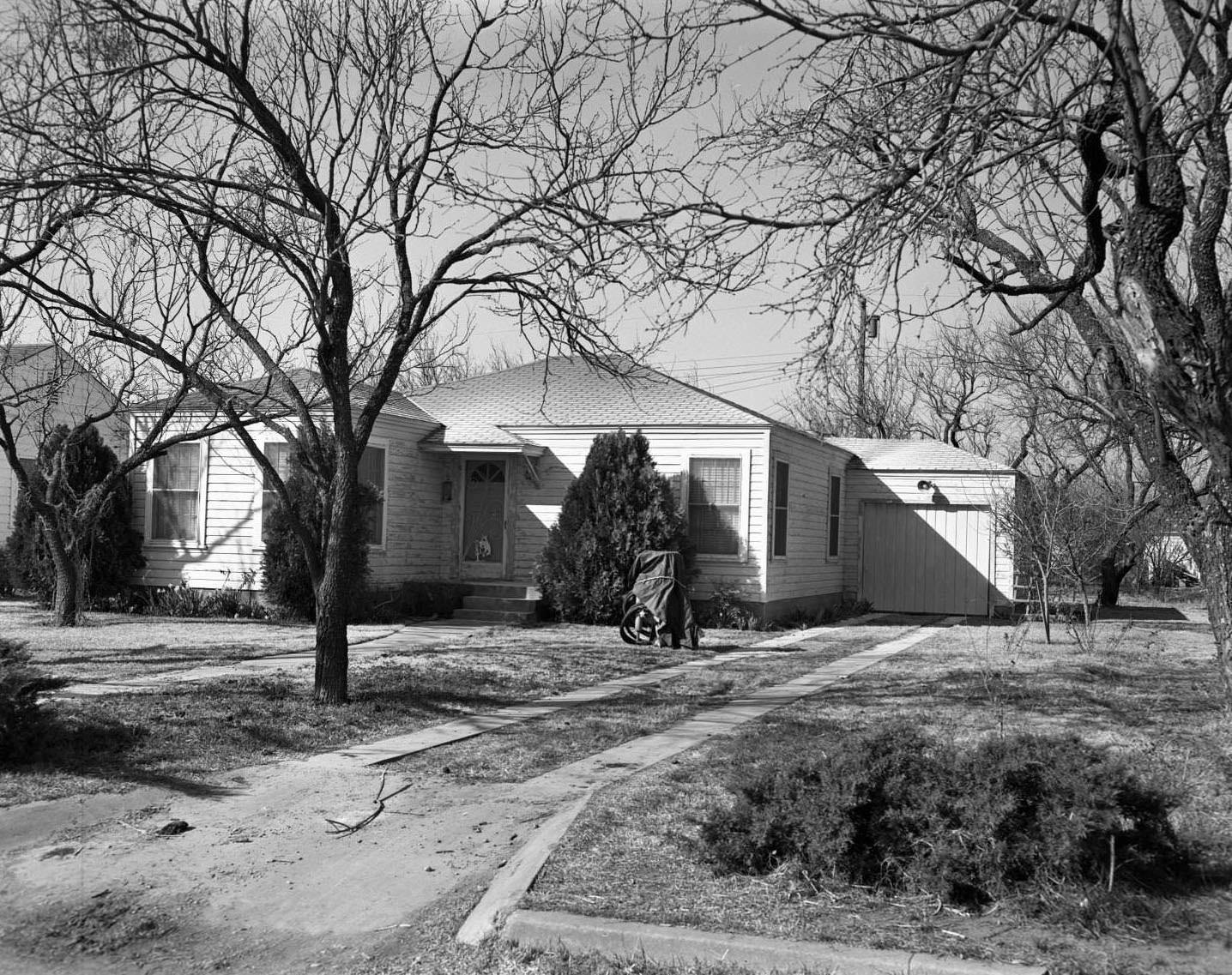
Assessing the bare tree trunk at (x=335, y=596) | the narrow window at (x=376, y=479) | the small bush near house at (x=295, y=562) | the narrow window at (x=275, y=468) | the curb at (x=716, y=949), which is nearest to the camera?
the curb at (x=716, y=949)

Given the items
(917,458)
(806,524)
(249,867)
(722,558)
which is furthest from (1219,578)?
(917,458)

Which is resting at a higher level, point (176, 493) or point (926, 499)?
point (926, 499)

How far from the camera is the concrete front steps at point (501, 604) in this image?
1828 cm

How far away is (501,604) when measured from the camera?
734 inches

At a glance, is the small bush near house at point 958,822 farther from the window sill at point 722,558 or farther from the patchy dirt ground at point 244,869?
the window sill at point 722,558

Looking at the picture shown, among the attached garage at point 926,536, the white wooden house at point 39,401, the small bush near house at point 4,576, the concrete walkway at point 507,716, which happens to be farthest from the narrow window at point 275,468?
the attached garage at point 926,536

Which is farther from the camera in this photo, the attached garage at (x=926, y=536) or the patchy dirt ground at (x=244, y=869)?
the attached garage at (x=926, y=536)

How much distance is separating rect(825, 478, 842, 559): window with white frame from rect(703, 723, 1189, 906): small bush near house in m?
18.2

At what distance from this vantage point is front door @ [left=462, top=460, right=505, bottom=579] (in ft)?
66.2

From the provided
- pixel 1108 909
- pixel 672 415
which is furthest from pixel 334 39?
pixel 672 415

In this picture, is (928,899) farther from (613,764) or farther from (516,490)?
(516,490)

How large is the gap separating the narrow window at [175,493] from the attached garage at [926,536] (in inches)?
500

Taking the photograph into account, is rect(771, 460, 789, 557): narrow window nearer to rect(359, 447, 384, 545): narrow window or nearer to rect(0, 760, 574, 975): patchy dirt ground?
rect(359, 447, 384, 545): narrow window

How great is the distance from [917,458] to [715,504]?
7237 millimetres
